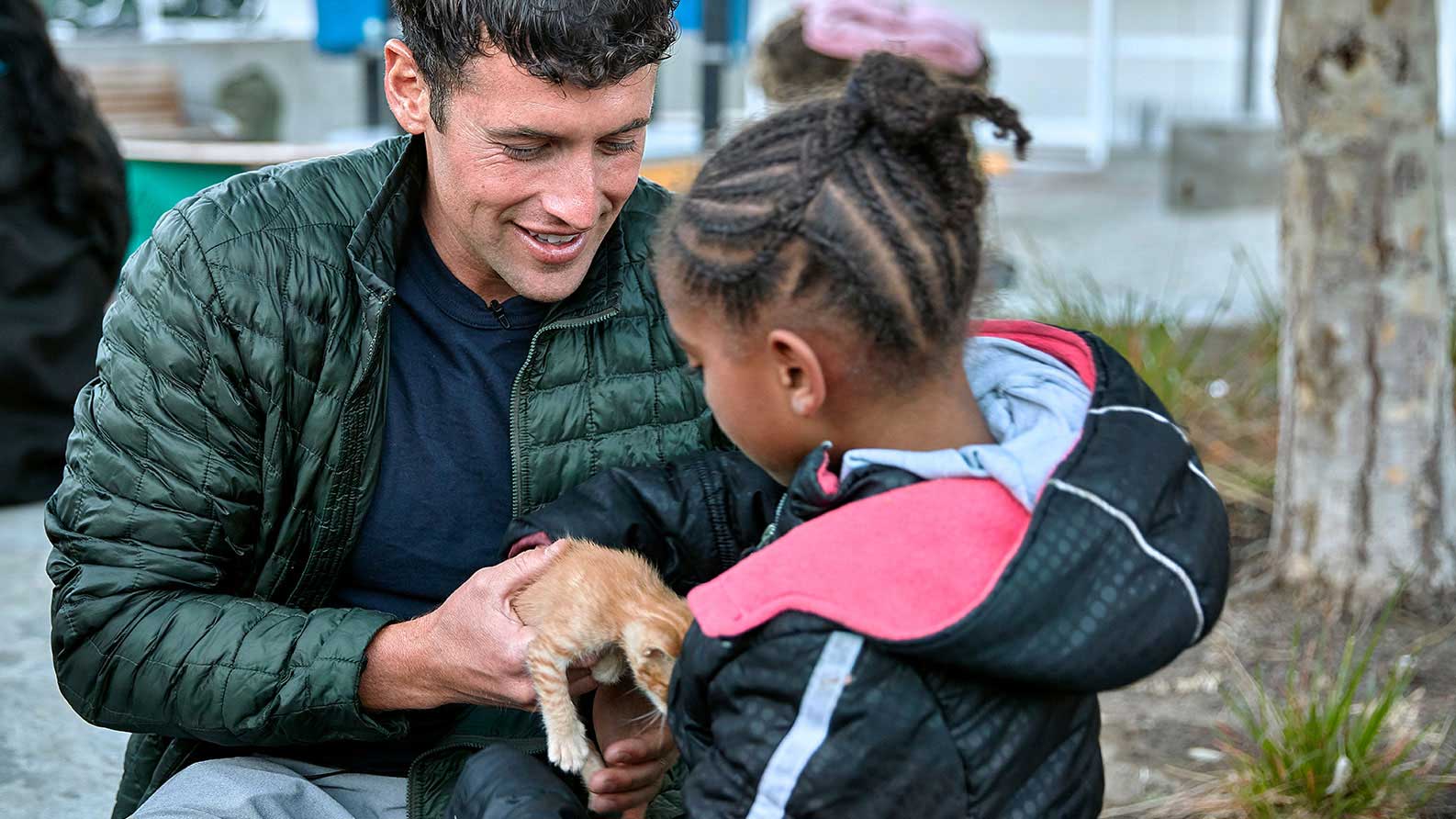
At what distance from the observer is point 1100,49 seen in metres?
11.9

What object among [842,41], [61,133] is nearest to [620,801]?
[61,133]

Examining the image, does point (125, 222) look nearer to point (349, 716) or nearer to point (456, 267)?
point (456, 267)

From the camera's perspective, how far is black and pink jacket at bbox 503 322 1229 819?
1.49m

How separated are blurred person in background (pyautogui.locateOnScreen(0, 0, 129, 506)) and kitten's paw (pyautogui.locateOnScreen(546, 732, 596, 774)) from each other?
136 inches

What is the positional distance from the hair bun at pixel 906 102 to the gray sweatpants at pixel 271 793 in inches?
46.6

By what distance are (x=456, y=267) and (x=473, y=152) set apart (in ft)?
0.78

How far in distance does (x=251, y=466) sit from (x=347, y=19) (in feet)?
21.9

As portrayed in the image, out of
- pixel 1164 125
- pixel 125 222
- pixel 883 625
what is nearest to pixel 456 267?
pixel 883 625

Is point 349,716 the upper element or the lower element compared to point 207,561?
lower

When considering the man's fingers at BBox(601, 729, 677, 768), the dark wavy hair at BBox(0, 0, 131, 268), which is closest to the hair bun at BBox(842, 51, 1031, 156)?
the man's fingers at BBox(601, 729, 677, 768)

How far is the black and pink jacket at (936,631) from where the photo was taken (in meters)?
1.49

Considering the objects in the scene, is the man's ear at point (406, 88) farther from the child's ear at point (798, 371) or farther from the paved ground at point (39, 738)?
the paved ground at point (39, 738)

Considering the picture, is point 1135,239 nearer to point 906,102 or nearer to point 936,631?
point 906,102

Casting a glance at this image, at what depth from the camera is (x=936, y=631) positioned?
146 centimetres
